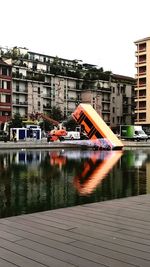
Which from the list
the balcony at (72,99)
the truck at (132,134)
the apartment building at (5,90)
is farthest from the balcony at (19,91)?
the truck at (132,134)

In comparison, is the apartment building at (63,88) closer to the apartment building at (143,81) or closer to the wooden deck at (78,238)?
the apartment building at (143,81)

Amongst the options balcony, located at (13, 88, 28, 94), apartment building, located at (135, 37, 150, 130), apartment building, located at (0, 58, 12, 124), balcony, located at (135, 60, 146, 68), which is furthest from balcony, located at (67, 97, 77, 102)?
apartment building, located at (0, 58, 12, 124)

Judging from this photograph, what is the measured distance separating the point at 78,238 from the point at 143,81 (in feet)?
280

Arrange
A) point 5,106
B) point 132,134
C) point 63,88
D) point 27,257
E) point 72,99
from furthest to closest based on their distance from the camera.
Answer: point 72,99, point 63,88, point 5,106, point 132,134, point 27,257

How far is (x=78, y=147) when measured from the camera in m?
49.3

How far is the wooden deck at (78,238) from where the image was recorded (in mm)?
4848

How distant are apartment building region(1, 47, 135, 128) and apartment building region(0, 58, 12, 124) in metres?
3.49

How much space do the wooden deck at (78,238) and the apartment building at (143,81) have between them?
263 feet

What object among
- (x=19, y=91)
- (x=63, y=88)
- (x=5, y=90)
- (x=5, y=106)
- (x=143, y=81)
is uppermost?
(x=143, y=81)

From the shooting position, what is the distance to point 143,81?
88812mm

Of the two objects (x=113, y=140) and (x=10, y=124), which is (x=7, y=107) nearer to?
(x=10, y=124)

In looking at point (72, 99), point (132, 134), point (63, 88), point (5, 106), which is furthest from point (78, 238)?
point (72, 99)

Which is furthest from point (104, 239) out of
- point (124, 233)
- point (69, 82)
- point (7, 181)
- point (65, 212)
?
point (69, 82)

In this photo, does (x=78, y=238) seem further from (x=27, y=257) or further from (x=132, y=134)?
(x=132, y=134)
